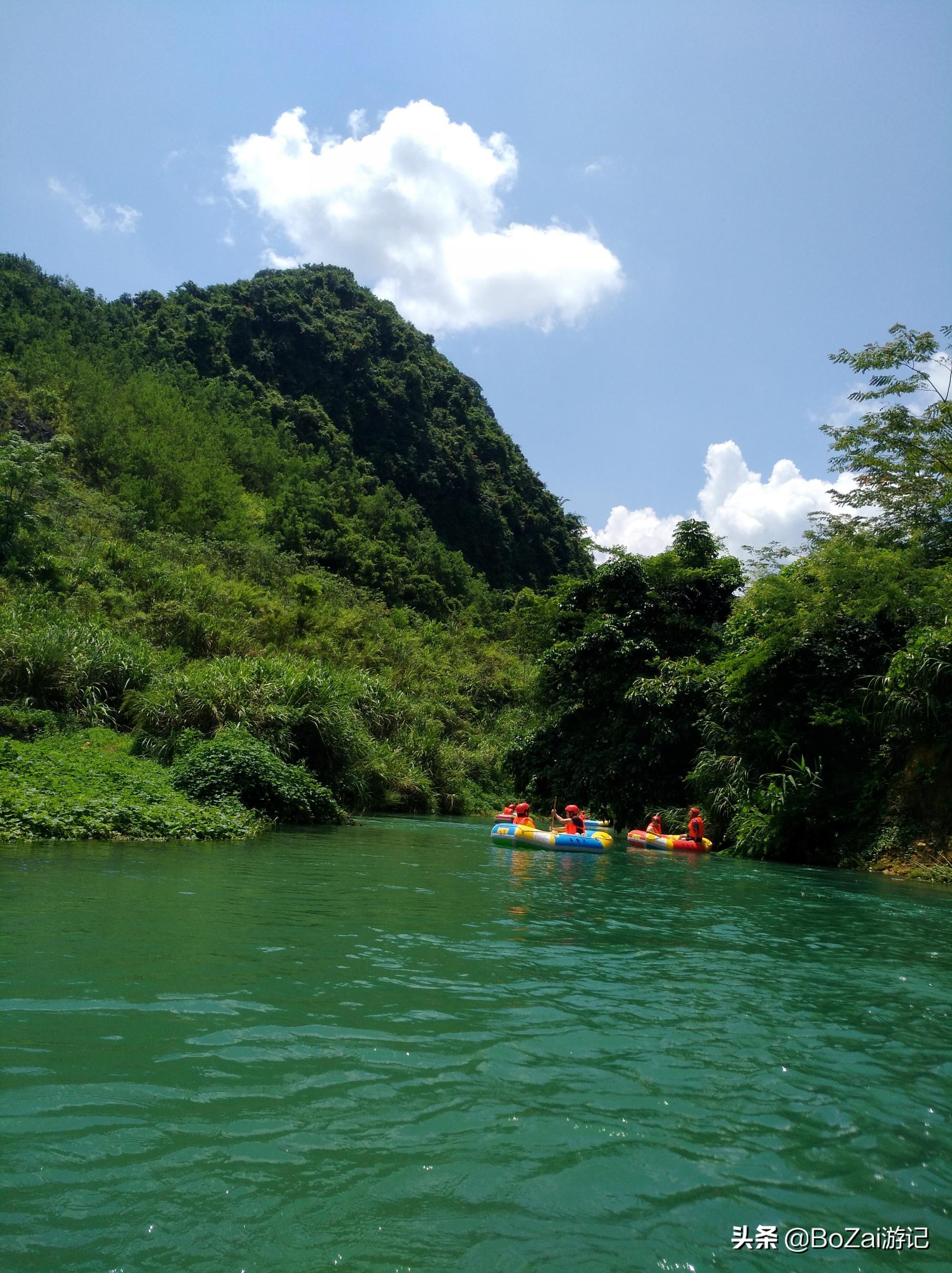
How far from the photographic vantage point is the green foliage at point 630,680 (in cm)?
2045

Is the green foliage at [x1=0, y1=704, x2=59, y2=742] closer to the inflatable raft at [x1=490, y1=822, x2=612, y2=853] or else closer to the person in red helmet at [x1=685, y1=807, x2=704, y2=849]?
the inflatable raft at [x1=490, y1=822, x2=612, y2=853]

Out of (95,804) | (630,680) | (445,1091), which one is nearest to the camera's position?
(445,1091)

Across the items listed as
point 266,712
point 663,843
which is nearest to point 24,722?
point 266,712

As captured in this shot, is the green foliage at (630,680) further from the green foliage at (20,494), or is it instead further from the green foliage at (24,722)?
the green foliage at (20,494)

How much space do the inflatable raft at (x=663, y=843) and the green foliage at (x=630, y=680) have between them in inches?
108

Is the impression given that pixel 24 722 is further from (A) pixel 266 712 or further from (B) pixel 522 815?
(B) pixel 522 815

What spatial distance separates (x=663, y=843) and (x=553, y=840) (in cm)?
273

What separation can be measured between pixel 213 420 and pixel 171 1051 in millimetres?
52955

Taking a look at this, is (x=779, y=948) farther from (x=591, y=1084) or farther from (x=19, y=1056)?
(x=19, y=1056)

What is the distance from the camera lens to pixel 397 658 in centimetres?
3516

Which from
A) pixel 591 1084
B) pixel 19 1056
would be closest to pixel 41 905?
pixel 19 1056

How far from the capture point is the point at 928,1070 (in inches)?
172

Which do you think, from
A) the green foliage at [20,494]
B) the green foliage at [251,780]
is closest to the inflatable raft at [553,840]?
the green foliage at [251,780]

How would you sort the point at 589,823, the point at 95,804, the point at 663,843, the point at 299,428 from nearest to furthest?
1. the point at 95,804
2. the point at 663,843
3. the point at 589,823
4. the point at 299,428
